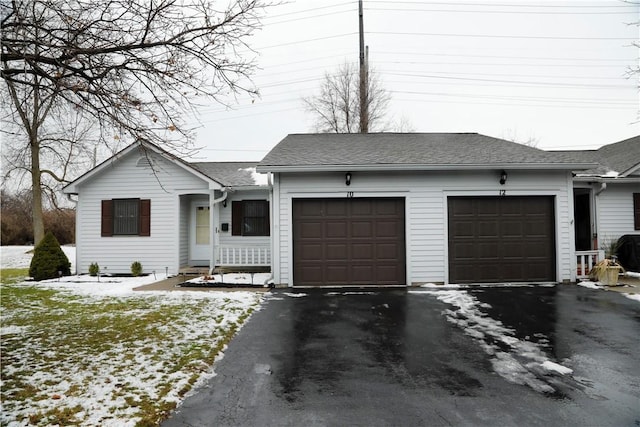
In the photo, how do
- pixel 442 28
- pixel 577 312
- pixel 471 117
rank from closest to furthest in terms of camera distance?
pixel 577 312 → pixel 442 28 → pixel 471 117

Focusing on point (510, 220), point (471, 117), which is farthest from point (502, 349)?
point (471, 117)

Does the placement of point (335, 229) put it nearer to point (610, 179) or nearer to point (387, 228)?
point (387, 228)

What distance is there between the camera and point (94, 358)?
179 inches

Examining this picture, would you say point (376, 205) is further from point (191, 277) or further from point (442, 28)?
point (442, 28)

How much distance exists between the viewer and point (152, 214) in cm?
1225

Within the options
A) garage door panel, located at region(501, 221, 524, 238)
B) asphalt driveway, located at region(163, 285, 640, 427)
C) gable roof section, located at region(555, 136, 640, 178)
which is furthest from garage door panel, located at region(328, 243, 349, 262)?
gable roof section, located at region(555, 136, 640, 178)

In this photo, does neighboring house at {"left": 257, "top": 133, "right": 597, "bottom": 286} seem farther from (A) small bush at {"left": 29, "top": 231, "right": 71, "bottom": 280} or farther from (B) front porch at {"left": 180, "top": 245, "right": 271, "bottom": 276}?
(A) small bush at {"left": 29, "top": 231, "right": 71, "bottom": 280}

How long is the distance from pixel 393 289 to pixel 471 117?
27103 mm

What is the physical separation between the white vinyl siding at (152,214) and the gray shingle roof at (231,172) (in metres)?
0.99

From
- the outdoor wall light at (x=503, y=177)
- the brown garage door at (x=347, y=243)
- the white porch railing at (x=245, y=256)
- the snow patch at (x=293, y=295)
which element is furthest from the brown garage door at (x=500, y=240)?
the white porch railing at (x=245, y=256)

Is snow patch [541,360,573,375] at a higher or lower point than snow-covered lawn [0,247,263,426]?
lower

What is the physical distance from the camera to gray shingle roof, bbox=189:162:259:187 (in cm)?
1272

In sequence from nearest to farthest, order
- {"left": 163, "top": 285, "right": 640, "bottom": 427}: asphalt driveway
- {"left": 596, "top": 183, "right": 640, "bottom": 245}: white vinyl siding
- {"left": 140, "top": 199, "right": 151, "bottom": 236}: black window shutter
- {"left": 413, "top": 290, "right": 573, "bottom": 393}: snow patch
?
{"left": 163, "top": 285, "right": 640, "bottom": 427}: asphalt driveway < {"left": 413, "top": 290, "right": 573, "bottom": 393}: snow patch < {"left": 596, "top": 183, "right": 640, "bottom": 245}: white vinyl siding < {"left": 140, "top": 199, "right": 151, "bottom": 236}: black window shutter

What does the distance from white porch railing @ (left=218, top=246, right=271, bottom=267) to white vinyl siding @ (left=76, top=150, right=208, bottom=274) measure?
5.37 ft
